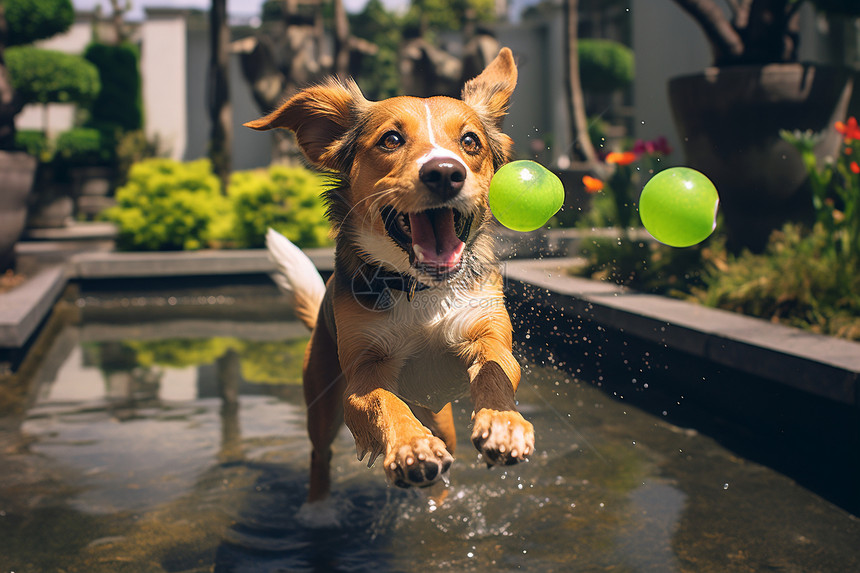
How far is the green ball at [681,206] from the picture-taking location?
3.15 m

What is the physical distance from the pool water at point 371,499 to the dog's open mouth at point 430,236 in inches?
25.5

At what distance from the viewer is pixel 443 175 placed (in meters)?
2.65

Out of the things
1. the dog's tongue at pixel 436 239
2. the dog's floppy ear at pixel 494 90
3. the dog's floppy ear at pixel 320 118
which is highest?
the dog's floppy ear at pixel 494 90

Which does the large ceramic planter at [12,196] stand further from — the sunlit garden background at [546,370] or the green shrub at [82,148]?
the green shrub at [82,148]

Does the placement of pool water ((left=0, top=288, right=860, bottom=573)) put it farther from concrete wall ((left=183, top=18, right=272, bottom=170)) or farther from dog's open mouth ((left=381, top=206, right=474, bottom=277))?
concrete wall ((left=183, top=18, right=272, bottom=170))

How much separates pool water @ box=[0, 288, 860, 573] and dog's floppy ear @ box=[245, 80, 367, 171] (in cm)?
114

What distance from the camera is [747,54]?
838 centimetres

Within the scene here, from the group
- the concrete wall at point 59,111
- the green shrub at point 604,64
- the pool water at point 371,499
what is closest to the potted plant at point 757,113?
the pool water at point 371,499

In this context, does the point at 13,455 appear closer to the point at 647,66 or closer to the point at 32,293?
the point at 32,293

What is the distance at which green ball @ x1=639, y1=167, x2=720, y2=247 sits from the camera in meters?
3.15

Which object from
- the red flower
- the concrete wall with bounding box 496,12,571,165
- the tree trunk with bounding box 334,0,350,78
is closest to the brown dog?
the red flower

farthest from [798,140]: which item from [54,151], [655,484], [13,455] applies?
[54,151]

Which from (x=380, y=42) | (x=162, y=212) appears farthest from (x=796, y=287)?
(x=380, y=42)

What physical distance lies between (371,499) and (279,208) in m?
8.53
